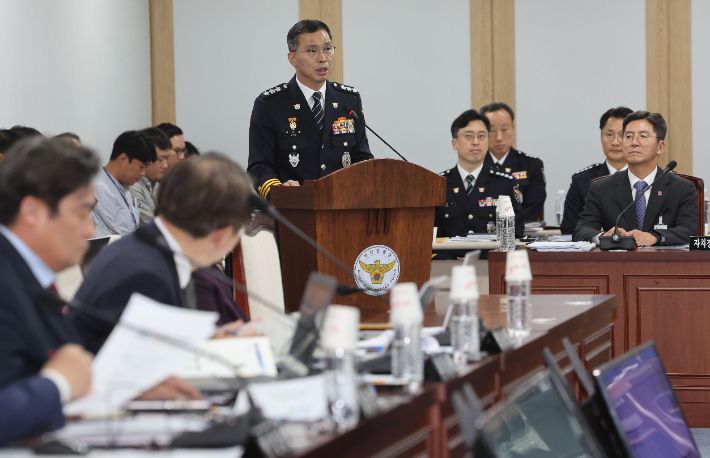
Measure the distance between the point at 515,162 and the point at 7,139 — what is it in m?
4.00

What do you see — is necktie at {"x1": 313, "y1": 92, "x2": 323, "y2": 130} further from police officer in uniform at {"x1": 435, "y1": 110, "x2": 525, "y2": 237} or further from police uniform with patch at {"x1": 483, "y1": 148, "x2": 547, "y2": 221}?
police uniform with patch at {"x1": 483, "y1": 148, "x2": 547, "y2": 221}

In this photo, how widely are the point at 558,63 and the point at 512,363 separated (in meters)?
5.63

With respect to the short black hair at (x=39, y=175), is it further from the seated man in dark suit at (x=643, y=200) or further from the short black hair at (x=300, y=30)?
the seated man in dark suit at (x=643, y=200)

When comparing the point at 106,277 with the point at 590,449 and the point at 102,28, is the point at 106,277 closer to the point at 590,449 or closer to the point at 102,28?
the point at 590,449

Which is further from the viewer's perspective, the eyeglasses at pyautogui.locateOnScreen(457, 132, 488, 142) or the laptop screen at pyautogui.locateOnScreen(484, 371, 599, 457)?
the eyeglasses at pyautogui.locateOnScreen(457, 132, 488, 142)

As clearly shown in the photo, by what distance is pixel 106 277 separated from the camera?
1.59 m

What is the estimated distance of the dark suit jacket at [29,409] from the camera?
109 cm

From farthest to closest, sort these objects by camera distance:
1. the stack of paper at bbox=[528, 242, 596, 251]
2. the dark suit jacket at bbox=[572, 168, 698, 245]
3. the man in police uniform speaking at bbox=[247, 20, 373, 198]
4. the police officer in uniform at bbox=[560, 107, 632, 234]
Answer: the police officer in uniform at bbox=[560, 107, 632, 234] → the dark suit jacket at bbox=[572, 168, 698, 245] → the stack of paper at bbox=[528, 242, 596, 251] → the man in police uniform speaking at bbox=[247, 20, 373, 198]

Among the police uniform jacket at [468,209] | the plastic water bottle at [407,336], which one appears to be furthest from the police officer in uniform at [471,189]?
the plastic water bottle at [407,336]

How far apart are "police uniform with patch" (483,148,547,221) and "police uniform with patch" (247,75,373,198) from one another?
3.00 m

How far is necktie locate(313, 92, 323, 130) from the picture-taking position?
11.4 feet

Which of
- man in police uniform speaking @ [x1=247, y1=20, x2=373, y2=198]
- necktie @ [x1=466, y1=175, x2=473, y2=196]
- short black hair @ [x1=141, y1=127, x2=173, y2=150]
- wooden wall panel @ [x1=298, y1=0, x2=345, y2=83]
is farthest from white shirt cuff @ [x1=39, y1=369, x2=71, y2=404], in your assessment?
wooden wall panel @ [x1=298, y1=0, x2=345, y2=83]

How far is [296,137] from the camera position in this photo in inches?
136

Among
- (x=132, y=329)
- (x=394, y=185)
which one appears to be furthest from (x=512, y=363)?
(x=394, y=185)
